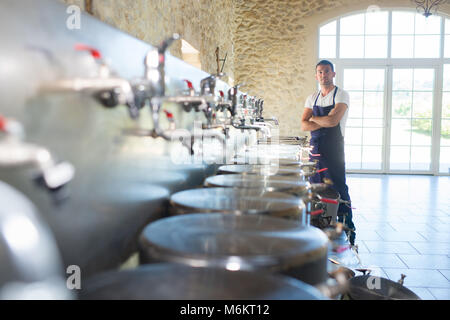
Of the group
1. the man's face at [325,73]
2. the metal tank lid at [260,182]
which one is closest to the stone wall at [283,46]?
the man's face at [325,73]

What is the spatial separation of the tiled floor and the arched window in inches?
43.8

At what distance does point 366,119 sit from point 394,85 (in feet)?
3.06

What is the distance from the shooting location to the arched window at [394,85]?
8.77 metres

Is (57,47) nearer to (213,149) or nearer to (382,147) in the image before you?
(213,149)

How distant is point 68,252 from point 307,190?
Result: 1094 mm

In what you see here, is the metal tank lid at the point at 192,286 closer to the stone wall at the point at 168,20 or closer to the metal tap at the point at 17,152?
the metal tap at the point at 17,152

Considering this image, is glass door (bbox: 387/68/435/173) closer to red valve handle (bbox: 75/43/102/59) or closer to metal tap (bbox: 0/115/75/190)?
red valve handle (bbox: 75/43/102/59)

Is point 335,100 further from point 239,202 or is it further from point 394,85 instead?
point 394,85

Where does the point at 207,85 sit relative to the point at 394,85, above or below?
below

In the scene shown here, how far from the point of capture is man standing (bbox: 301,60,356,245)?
3854 millimetres

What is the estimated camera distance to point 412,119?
8.88 m

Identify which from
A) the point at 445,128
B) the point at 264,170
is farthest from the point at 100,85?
the point at 445,128

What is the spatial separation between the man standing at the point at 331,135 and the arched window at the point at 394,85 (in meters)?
5.31

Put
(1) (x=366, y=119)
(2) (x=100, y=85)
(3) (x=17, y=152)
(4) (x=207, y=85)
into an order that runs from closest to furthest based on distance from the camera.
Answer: (3) (x=17, y=152) → (2) (x=100, y=85) → (4) (x=207, y=85) → (1) (x=366, y=119)
